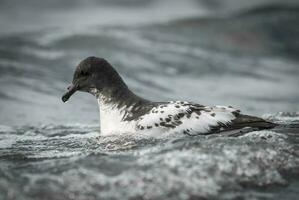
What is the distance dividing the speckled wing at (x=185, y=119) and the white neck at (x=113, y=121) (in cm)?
19

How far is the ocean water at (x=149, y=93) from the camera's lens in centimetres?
685

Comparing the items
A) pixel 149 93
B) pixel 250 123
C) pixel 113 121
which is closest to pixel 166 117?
pixel 113 121

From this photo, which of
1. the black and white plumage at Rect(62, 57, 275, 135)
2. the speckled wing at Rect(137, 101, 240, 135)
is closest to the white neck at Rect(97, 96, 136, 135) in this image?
the black and white plumage at Rect(62, 57, 275, 135)

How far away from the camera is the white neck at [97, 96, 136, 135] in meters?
8.48

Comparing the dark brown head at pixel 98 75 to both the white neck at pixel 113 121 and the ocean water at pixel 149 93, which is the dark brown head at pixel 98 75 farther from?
the ocean water at pixel 149 93

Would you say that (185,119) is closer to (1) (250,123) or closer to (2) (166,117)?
(2) (166,117)

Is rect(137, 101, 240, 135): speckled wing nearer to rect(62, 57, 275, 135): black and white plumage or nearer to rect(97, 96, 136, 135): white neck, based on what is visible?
rect(62, 57, 275, 135): black and white plumage

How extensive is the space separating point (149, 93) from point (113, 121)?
25.2ft

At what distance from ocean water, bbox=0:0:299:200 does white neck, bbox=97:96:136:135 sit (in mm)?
92

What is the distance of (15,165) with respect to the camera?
746 cm

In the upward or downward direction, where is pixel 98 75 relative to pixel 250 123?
upward

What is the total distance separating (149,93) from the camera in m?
16.4

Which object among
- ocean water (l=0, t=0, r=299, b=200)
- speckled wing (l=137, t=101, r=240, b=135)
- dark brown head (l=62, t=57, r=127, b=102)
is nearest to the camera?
ocean water (l=0, t=0, r=299, b=200)

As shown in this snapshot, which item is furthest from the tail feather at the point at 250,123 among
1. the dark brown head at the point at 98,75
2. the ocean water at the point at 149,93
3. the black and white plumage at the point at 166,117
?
the dark brown head at the point at 98,75
